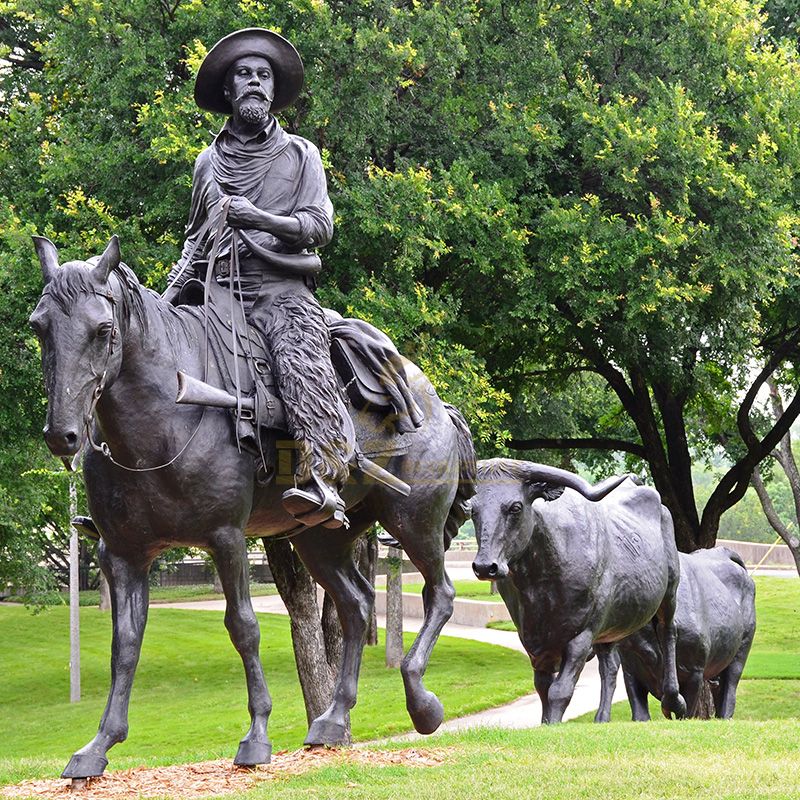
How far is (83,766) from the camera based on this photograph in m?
7.17

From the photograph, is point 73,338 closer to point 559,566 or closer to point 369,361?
point 369,361

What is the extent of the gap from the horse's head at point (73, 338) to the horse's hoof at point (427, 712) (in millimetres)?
3153

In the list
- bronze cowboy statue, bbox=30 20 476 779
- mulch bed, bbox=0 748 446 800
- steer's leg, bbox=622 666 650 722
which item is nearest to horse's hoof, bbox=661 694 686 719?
steer's leg, bbox=622 666 650 722

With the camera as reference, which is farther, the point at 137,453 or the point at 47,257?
the point at 137,453

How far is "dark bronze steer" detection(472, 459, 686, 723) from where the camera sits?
1058cm

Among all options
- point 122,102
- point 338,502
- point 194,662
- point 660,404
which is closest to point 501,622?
point 194,662

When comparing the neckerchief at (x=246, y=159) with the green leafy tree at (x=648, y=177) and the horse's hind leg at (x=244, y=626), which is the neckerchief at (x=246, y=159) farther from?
the green leafy tree at (x=648, y=177)

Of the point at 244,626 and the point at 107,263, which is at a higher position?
the point at 107,263

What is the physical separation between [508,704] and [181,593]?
27.4 m

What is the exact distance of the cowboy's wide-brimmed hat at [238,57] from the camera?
8188mm

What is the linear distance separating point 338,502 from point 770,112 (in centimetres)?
1244

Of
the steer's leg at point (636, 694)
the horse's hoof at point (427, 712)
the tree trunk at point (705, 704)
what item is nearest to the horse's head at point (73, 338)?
the horse's hoof at point (427, 712)

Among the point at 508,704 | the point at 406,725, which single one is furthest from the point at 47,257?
the point at 508,704

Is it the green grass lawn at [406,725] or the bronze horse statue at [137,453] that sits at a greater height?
the bronze horse statue at [137,453]
